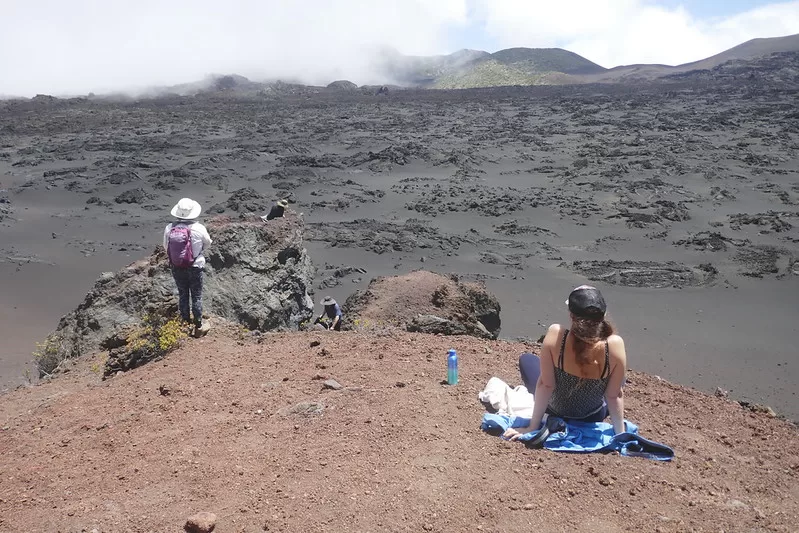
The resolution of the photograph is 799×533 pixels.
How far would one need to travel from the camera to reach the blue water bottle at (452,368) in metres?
4.73

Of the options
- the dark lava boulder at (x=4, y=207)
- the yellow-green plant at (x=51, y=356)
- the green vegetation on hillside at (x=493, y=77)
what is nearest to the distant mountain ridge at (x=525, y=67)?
the green vegetation on hillside at (x=493, y=77)

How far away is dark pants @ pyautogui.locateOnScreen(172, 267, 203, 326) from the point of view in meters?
6.03

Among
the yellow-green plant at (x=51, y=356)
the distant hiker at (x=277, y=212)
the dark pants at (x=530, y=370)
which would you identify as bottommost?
the yellow-green plant at (x=51, y=356)

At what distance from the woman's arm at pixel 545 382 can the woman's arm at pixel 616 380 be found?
0.31 metres

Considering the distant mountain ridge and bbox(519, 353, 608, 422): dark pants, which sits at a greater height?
the distant mountain ridge

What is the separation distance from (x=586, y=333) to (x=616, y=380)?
1.16ft

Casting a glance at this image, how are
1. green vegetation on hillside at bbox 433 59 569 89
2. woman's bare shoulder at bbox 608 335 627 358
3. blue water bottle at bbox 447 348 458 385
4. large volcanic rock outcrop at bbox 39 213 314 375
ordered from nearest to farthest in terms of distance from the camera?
woman's bare shoulder at bbox 608 335 627 358, blue water bottle at bbox 447 348 458 385, large volcanic rock outcrop at bbox 39 213 314 375, green vegetation on hillside at bbox 433 59 569 89

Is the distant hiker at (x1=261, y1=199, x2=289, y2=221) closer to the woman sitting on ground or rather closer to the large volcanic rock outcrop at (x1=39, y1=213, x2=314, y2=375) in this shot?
the large volcanic rock outcrop at (x1=39, y1=213, x2=314, y2=375)

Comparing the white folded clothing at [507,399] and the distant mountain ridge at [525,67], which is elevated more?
the distant mountain ridge at [525,67]

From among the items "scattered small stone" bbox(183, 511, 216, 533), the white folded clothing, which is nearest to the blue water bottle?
the white folded clothing

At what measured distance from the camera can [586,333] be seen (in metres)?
3.60

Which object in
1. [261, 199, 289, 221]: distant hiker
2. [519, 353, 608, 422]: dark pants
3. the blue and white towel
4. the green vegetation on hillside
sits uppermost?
the green vegetation on hillside

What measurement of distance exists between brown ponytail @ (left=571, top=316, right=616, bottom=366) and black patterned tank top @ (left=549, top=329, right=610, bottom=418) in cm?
6

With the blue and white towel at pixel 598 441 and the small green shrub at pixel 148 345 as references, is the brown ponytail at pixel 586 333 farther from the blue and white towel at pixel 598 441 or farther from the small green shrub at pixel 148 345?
the small green shrub at pixel 148 345
